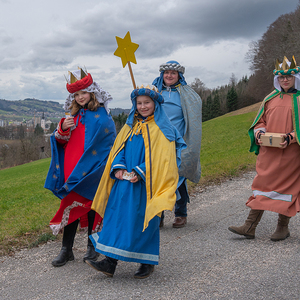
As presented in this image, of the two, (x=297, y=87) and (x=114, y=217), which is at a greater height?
(x=297, y=87)

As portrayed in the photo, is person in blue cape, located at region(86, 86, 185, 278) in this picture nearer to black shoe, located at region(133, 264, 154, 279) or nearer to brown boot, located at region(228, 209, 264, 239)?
black shoe, located at region(133, 264, 154, 279)

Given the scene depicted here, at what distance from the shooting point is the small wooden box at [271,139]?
13.2 feet

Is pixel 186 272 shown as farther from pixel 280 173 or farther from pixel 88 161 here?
pixel 280 173

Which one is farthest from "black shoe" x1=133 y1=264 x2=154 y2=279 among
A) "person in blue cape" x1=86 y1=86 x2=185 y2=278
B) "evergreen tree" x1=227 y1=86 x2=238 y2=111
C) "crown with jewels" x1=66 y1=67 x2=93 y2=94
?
"evergreen tree" x1=227 y1=86 x2=238 y2=111

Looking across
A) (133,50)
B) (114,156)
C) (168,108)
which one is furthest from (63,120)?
(168,108)

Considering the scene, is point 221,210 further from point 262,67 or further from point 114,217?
point 262,67

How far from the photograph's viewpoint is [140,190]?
321 centimetres

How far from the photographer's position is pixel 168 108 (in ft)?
15.4

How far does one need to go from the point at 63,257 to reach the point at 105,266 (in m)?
0.80

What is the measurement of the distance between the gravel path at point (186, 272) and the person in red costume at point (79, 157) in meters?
0.39

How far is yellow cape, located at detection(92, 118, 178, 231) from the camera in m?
3.04

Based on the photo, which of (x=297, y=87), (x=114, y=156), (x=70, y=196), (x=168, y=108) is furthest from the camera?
(x=168, y=108)

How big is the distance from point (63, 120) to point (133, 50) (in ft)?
3.78

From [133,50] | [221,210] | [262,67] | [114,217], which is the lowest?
[221,210]
